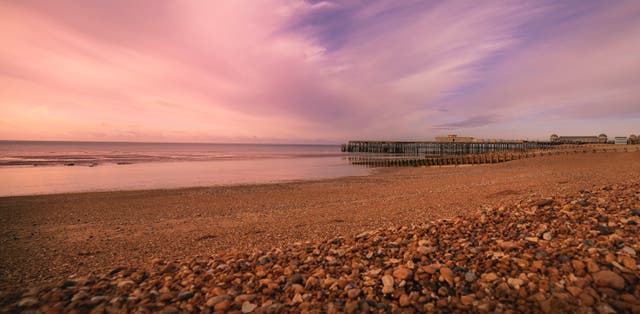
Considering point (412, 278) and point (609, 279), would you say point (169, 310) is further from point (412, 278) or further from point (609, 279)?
point (609, 279)

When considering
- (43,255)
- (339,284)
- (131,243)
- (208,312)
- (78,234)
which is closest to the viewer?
(208,312)

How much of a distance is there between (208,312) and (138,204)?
11932 millimetres

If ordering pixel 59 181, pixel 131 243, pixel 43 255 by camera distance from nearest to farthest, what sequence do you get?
pixel 43 255 → pixel 131 243 → pixel 59 181

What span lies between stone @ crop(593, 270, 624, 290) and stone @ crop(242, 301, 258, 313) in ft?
11.0

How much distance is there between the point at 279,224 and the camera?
338 inches

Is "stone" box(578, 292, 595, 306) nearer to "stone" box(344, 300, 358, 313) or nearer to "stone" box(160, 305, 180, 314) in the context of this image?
"stone" box(344, 300, 358, 313)

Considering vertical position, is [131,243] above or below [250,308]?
below

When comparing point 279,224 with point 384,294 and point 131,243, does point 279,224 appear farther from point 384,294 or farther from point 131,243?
point 384,294

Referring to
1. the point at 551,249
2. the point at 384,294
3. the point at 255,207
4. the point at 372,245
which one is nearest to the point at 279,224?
the point at 255,207

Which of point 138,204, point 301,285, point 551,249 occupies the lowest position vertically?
point 138,204

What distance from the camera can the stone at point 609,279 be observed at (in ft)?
8.93

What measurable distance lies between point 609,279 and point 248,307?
3528 mm

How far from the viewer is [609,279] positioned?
2.79 metres

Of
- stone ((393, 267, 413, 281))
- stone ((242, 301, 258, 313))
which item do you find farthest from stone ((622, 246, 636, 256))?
stone ((242, 301, 258, 313))
